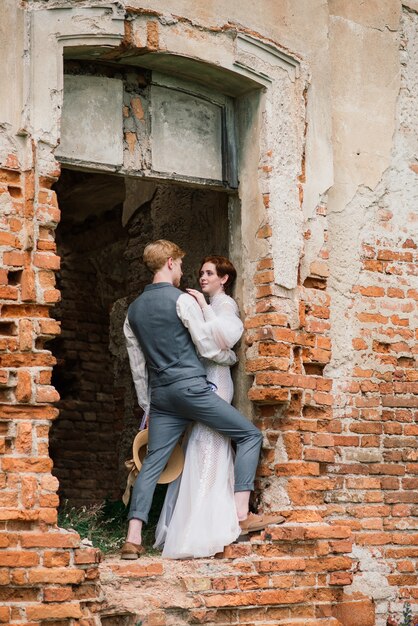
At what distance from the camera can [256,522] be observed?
7176 millimetres

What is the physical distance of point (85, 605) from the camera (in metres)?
6.34

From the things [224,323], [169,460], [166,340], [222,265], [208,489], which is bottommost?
[208,489]

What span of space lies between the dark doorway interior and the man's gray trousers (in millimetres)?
3961

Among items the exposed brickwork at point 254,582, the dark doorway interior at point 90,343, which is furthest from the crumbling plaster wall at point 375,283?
the dark doorway interior at point 90,343

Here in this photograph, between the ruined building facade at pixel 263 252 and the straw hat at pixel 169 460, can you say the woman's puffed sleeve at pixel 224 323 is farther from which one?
the straw hat at pixel 169 460

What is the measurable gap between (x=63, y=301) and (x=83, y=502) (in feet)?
6.85

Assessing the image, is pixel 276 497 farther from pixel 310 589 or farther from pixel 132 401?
pixel 132 401

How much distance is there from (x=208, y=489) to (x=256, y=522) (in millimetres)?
375

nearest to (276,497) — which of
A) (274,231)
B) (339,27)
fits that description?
(274,231)

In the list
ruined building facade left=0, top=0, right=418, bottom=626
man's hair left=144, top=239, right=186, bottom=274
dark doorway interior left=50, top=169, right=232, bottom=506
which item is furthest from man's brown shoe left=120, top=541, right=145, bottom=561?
dark doorway interior left=50, top=169, right=232, bottom=506

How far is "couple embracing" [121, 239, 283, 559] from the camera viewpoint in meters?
6.99

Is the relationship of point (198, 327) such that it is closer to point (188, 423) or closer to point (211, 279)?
point (211, 279)

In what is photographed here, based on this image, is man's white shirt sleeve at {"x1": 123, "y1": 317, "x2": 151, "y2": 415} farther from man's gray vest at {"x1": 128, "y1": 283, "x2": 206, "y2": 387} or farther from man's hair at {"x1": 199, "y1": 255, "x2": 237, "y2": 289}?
man's hair at {"x1": 199, "y1": 255, "x2": 237, "y2": 289}

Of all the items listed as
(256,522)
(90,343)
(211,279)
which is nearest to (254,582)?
(256,522)
